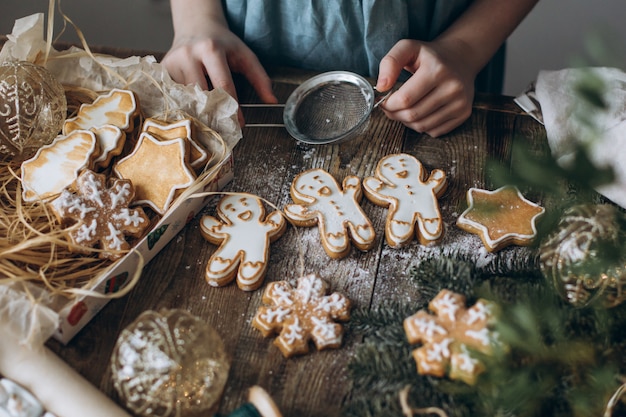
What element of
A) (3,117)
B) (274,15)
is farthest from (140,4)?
(3,117)

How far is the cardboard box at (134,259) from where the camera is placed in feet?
2.75

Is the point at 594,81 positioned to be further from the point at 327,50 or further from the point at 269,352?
the point at 327,50

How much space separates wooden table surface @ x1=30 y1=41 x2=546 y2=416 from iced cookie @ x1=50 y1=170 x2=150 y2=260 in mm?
60

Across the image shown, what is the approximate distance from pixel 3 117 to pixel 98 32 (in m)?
1.32

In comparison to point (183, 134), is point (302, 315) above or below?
below

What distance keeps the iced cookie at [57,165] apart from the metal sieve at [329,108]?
317 millimetres

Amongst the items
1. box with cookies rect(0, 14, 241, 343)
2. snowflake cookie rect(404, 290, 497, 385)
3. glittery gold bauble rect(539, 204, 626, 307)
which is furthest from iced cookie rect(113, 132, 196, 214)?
glittery gold bauble rect(539, 204, 626, 307)

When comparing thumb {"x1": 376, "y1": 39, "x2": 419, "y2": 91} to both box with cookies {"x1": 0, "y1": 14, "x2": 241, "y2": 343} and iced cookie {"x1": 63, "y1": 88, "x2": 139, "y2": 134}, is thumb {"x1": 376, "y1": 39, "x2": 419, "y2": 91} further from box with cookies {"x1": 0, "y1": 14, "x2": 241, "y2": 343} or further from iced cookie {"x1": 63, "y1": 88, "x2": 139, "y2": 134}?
iced cookie {"x1": 63, "y1": 88, "x2": 139, "y2": 134}

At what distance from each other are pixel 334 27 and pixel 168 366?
68 cm

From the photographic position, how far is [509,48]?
225 centimetres

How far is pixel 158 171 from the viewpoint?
982 mm

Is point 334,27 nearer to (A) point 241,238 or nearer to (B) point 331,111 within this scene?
(B) point 331,111

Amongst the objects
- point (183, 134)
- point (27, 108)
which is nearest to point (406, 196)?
point (183, 134)

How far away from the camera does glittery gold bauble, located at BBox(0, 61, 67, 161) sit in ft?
3.22
